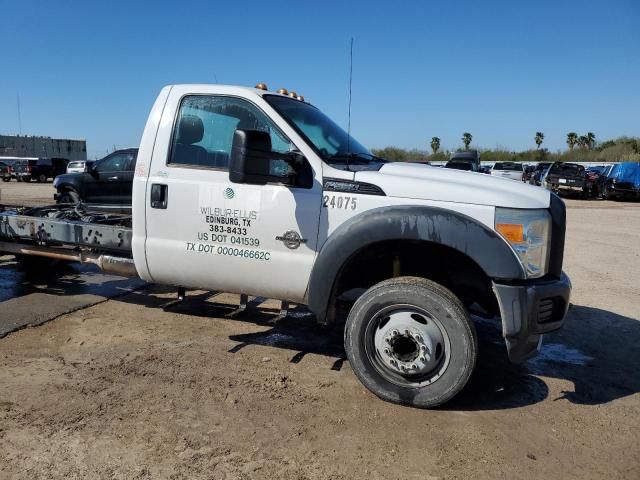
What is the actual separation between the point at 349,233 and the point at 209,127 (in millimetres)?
1527

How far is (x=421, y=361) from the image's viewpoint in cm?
342

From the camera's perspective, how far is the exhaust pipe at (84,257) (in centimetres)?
466

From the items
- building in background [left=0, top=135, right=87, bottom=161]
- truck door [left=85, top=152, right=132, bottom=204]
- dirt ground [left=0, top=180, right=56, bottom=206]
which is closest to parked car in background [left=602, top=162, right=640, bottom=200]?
truck door [left=85, top=152, right=132, bottom=204]

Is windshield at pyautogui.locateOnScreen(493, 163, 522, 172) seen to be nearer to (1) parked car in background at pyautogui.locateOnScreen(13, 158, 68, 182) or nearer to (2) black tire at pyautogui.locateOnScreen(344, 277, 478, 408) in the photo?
(1) parked car in background at pyautogui.locateOnScreen(13, 158, 68, 182)

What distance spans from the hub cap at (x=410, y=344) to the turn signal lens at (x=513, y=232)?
718mm

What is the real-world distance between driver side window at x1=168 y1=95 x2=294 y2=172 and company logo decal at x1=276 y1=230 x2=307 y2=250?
28.0 inches

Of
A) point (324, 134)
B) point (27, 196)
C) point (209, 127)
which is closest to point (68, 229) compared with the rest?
point (209, 127)

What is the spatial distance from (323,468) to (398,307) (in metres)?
1.17

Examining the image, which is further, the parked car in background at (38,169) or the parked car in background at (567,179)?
the parked car in background at (38,169)

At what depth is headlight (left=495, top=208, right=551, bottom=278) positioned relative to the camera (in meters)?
3.28

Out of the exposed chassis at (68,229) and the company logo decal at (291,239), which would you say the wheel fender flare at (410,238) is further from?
the exposed chassis at (68,229)

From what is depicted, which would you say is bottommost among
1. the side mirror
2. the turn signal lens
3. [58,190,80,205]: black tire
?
[58,190,80,205]: black tire

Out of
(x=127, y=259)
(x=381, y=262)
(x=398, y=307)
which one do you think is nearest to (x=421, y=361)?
(x=398, y=307)

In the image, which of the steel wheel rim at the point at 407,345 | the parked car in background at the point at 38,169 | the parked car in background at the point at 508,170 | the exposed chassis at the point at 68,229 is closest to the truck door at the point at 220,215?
the steel wheel rim at the point at 407,345
